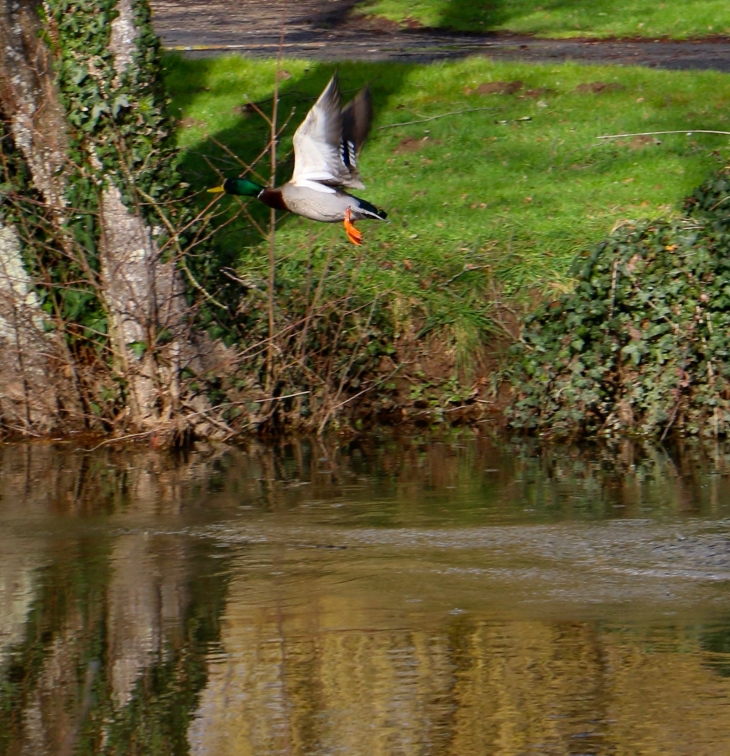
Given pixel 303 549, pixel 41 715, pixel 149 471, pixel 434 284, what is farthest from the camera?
pixel 434 284

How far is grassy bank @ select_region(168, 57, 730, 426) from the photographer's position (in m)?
11.2

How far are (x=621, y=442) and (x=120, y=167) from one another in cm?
435

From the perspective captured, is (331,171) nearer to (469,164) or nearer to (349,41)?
(469,164)

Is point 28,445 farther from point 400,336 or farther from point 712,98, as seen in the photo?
point 712,98

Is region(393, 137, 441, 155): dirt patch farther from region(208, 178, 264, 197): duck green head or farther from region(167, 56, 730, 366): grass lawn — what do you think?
region(208, 178, 264, 197): duck green head

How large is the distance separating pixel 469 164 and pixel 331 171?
182 inches

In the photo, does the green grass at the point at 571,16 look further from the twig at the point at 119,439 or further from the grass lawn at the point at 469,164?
the twig at the point at 119,439

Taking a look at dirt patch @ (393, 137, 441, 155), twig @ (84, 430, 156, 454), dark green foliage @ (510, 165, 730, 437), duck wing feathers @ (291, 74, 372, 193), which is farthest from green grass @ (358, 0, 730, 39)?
twig @ (84, 430, 156, 454)

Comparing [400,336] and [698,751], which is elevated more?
[400,336]

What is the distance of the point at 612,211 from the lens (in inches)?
498

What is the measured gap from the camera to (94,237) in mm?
10977

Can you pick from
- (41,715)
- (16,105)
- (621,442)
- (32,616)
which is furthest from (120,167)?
(41,715)

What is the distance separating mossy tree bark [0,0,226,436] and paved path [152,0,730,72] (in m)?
6.92

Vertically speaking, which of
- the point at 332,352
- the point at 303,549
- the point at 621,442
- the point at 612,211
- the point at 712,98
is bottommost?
the point at 303,549
